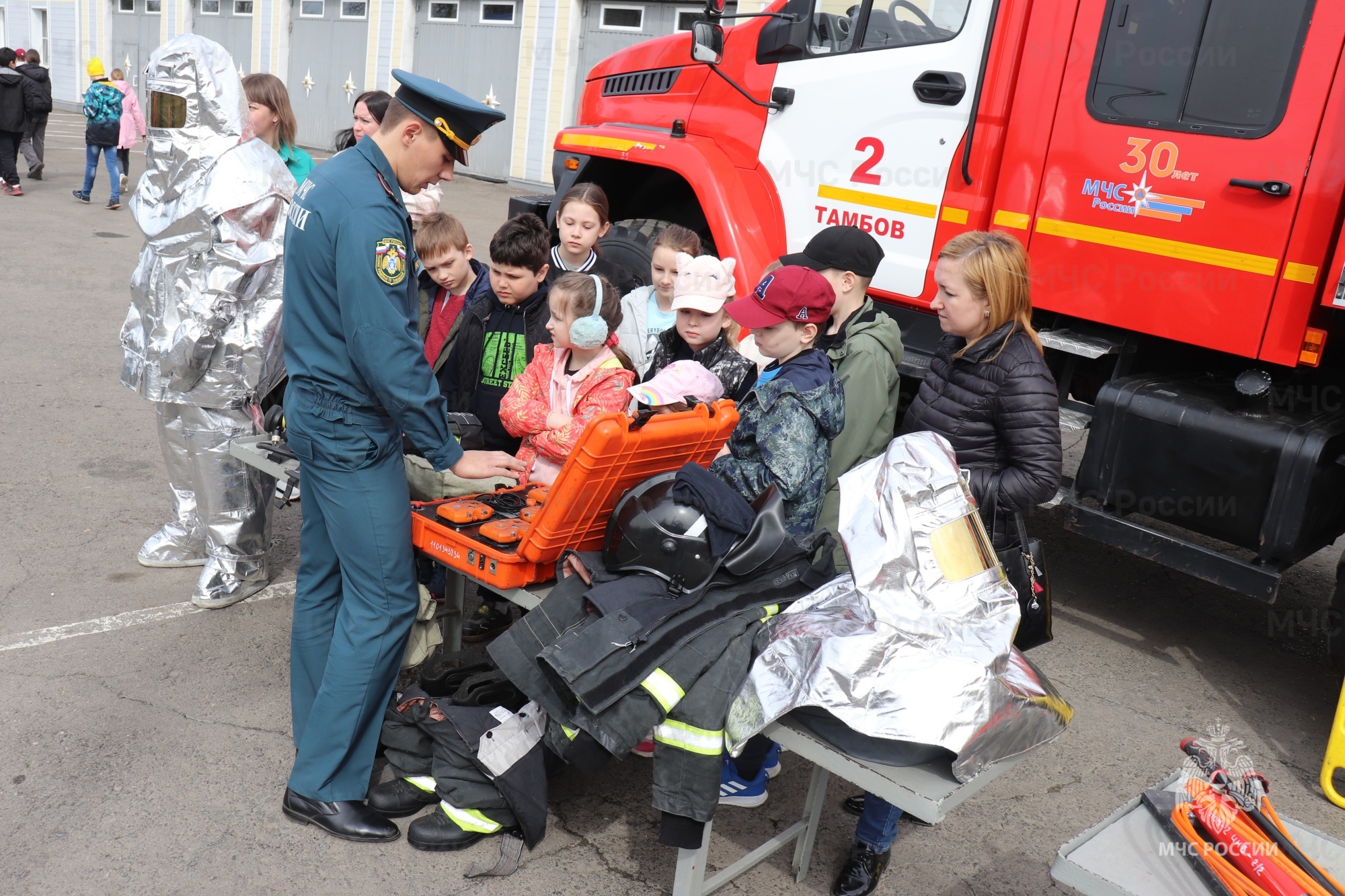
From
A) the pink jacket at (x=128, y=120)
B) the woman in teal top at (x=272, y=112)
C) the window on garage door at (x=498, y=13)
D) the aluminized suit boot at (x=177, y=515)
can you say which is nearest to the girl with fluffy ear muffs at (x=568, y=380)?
the aluminized suit boot at (x=177, y=515)

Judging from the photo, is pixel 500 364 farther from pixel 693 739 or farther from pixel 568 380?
pixel 693 739

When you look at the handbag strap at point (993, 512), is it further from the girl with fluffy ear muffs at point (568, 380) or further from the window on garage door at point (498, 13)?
the window on garage door at point (498, 13)

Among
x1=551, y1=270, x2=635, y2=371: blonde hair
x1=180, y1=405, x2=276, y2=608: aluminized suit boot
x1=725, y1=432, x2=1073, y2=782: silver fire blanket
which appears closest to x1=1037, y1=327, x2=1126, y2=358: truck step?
x1=551, y1=270, x2=635, y2=371: blonde hair

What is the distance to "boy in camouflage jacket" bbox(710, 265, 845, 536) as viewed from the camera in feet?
9.14

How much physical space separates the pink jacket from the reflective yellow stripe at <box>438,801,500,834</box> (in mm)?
13331

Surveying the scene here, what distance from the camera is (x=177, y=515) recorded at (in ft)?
14.6

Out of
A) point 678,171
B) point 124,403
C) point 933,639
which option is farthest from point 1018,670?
point 124,403

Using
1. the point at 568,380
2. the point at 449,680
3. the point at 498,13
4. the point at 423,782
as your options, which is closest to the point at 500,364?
the point at 568,380

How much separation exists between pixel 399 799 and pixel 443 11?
20014 mm

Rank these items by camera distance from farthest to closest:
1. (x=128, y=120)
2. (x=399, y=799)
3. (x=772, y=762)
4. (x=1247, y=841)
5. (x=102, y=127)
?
Result: 1. (x=128, y=120)
2. (x=102, y=127)
3. (x=772, y=762)
4. (x=399, y=799)
5. (x=1247, y=841)

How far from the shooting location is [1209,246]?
3.81m

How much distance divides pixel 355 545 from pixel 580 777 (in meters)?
1.09

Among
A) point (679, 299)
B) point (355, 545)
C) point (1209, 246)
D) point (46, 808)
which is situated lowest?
point (46, 808)

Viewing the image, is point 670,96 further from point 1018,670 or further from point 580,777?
point 1018,670
